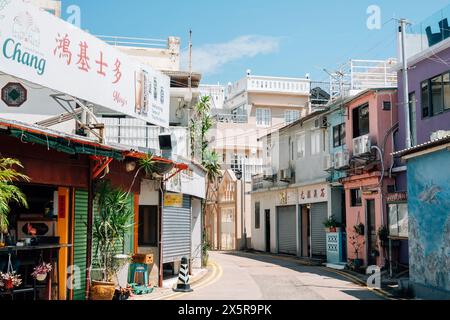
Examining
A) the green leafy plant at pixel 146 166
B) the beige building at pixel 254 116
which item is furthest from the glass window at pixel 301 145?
the green leafy plant at pixel 146 166

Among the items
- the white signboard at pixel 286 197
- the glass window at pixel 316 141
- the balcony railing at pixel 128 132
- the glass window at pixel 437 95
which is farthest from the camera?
the white signboard at pixel 286 197

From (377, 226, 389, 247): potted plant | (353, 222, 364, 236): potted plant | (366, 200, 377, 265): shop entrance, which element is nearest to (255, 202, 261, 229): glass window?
(353, 222, 364, 236): potted plant

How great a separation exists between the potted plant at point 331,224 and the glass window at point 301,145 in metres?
5.18

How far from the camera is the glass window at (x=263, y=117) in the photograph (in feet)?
147

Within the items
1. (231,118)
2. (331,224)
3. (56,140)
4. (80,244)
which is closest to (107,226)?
(80,244)

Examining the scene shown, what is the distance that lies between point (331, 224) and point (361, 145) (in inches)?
188

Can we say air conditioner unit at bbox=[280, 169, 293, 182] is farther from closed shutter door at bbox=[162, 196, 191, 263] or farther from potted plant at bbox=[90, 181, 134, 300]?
potted plant at bbox=[90, 181, 134, 300]

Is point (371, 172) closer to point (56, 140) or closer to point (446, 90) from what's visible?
point (446, 90)

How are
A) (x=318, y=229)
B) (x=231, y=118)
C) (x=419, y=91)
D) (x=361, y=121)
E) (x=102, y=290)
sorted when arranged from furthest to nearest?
(x=231, y=118)
(x=318, y=229)
(x=361, y=121)
(x=419, y=91)
(x=102, y=290)

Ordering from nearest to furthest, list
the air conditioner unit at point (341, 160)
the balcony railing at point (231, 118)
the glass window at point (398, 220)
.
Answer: the glass window at point (398, 220)
the air conditioner unit at point (341, 160)
the balcony railing at point (231, 118)

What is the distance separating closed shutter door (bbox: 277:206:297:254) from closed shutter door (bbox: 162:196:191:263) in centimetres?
1249

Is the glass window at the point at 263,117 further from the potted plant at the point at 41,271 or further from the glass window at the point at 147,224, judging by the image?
the potted plant at the point at 41,271

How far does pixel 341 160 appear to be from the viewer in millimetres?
24562

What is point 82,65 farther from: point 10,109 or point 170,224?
point 170,224
